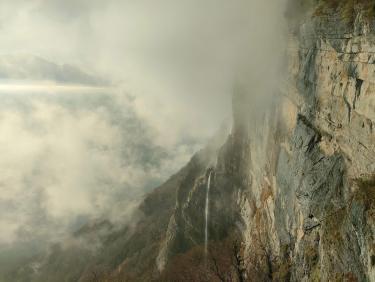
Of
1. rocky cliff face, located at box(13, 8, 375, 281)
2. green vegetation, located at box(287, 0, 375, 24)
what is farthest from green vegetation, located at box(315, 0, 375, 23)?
rocky cliff face, located at box(13, 8, 375, 281)

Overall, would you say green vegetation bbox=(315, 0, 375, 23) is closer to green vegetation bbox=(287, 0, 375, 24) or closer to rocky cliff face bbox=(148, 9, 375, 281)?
green vegetation bbox=(287, 0, 375, 24)

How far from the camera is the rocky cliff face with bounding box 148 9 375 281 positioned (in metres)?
25.2

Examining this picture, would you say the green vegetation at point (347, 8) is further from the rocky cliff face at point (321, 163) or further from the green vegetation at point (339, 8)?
the rocky cliff face at point (321, 163)

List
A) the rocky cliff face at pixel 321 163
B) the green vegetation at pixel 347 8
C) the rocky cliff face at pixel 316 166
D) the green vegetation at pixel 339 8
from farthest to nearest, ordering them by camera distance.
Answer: the green vegetation at pixel 339 8, the green vegetation at pixel 347 8, the rocky cliff face at pixel 316 166, the rocky cliff face at pixel 321 163

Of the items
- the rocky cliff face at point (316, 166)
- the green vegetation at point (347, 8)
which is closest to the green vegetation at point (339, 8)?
the green vegetation at point (347, 8)

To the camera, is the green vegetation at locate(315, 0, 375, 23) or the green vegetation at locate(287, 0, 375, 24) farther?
the green vegetation at locate(287, 0, 375, 24)

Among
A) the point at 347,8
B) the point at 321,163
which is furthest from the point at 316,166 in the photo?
the point at 347,8

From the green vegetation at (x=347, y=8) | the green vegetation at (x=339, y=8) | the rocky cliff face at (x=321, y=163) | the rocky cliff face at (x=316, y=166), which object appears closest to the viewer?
the rocky cliff face at (x=321, y=163)

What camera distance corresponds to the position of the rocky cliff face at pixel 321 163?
2520 cm

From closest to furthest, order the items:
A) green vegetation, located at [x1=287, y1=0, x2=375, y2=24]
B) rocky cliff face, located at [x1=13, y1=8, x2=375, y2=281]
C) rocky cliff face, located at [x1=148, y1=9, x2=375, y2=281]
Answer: rocky cliff face, located at [x1=148, y1=9, x2=375, y2=281] < rocky cliff face, located at [x1=13, y1=8, x2=375, y2=281] < green vegetation, located at [x1=287, y1=0, x2=375, y2=24]

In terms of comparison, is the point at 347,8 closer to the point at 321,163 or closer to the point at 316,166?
the point at 321,163

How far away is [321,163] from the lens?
32500 millimetres

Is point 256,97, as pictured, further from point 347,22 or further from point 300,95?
point 347,22

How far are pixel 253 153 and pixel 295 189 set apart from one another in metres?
31.2
